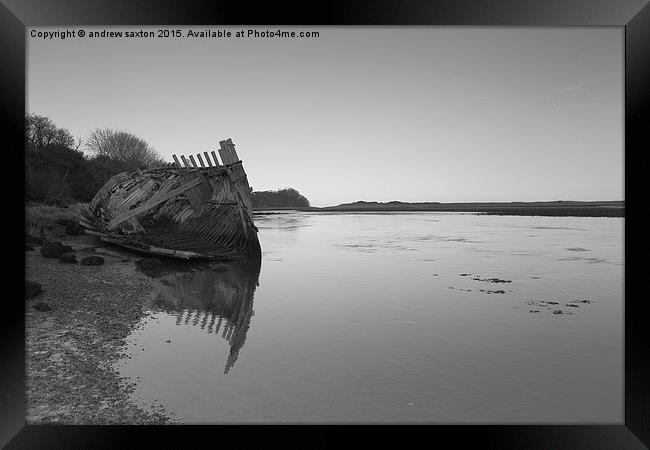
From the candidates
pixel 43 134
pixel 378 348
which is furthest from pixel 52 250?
pixel 43 134

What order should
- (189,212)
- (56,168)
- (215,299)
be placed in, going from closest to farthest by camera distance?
(215,299), (189,212), (56,168)

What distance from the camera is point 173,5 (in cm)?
489

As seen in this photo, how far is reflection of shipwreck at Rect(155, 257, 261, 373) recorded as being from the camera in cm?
895

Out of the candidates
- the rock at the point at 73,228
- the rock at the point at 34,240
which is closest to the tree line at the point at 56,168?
the rock at the point at 73,228

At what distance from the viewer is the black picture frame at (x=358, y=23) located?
4832mm

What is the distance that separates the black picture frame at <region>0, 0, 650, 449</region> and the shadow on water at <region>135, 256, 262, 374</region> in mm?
2624

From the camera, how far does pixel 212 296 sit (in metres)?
11.2

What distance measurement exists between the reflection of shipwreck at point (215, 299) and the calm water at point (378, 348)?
5 centimetres

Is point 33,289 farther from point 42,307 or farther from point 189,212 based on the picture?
point 189,212

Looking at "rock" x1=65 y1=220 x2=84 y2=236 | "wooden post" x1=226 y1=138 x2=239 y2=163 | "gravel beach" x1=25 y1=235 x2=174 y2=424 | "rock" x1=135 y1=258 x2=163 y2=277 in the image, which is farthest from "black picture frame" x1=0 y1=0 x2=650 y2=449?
"rock" x1=65 y1=220 x2=84 y2=236

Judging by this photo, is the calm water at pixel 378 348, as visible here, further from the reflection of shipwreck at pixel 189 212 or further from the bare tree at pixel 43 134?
the bare tree at pixel 43 134

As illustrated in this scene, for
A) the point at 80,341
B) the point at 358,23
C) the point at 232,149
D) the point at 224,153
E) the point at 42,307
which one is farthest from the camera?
the point at 232,149

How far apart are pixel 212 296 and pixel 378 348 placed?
4.64 m

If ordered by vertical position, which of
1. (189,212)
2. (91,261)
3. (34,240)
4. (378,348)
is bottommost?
(378,348)
